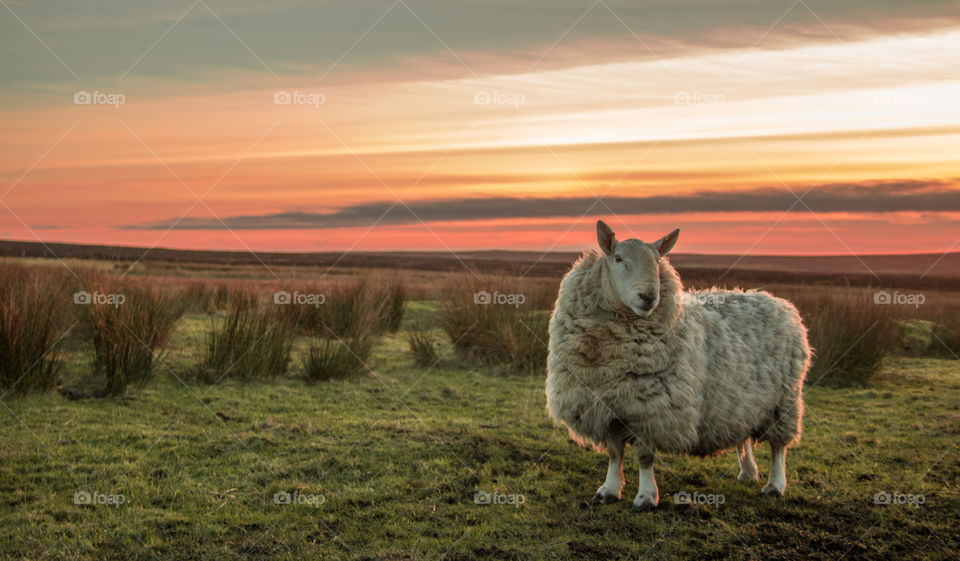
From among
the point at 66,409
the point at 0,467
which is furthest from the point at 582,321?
the point at 66,409

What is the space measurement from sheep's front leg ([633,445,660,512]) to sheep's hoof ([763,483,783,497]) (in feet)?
3.84

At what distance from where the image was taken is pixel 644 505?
5.46m

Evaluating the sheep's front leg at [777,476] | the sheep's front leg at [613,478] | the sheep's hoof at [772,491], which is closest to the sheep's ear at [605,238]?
the sheep's front leg at [613,478]

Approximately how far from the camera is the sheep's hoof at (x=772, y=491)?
601cm

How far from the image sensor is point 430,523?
207 inches

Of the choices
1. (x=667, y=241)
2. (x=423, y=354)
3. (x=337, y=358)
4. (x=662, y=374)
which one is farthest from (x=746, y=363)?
(x=423, y=354)

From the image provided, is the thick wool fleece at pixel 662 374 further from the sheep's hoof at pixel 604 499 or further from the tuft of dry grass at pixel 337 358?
the tuft of dry grass at pixel 337 358

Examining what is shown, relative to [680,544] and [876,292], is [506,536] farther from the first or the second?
[876,292]

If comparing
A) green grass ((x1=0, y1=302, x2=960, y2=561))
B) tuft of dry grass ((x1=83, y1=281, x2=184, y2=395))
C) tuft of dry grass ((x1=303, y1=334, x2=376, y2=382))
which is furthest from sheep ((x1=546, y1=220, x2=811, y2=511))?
tuft of dry grass ((x1=83, y1=281, x2=184, y2=395))

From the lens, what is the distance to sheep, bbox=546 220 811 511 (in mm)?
5430

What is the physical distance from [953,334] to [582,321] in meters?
13.6

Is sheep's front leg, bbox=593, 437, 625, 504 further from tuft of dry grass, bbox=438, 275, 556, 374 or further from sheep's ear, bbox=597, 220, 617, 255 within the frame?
tuft of dry grass, bbox=438, 275, 556, 374

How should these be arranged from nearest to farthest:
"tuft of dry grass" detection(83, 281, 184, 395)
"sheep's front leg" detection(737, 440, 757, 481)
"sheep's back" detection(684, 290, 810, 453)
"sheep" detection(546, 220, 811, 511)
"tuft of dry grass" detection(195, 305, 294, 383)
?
"sheep" detection(546, 220, 811, 511), "sheep's back" detection(684, 290, 810, 453), "sheep's front leg" detection(737, 440, 757, 481), "tuft of dry grass" detection(83, 281, 184, 395), "tuft of dry grass" detection(195, 305, 294, 383)

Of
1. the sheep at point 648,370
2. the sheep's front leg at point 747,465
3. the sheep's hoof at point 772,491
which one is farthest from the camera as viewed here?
the sheep's front leg at point 747,465
